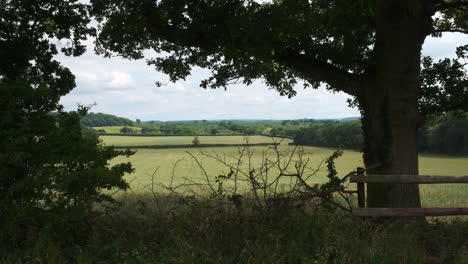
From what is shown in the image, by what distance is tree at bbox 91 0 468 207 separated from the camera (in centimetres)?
1004

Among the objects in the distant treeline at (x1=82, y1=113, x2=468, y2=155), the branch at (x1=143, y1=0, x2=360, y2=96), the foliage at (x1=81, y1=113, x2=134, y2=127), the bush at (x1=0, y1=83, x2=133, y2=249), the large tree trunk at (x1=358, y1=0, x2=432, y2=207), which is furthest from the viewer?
the foliage at (x1=81, y1=113, x2=134, y2=127)

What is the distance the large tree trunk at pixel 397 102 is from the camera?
1002 centimetres

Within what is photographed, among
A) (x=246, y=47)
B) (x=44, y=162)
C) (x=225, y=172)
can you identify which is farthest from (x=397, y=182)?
(x=225, y=172)

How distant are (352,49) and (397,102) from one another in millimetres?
2603

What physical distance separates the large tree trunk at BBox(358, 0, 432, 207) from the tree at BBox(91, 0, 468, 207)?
0.03 meters

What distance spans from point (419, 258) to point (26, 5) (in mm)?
Result: 13263

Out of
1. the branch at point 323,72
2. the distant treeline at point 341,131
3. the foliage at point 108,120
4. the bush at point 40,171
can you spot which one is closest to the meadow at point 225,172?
the bush at point 40,171

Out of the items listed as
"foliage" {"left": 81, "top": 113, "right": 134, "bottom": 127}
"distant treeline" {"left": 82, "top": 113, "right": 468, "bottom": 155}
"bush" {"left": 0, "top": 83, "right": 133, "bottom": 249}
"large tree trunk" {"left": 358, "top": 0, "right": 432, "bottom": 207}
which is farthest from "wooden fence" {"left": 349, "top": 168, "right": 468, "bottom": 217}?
"foliage" {"left": 81, "top": 113, "right": 134, "bottom": 127}

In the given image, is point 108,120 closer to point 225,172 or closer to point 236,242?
point 225,172

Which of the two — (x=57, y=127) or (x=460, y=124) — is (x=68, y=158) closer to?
(x=57, y=127)

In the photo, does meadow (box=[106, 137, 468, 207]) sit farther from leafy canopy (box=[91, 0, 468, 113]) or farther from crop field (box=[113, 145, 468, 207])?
leafy canopy (box=[91, 0, 468, 113])

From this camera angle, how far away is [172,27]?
37.6 ft

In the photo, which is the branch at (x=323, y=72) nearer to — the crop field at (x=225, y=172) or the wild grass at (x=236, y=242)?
the crop field at (x=225, y=172)

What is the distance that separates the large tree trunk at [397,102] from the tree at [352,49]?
0.03m
